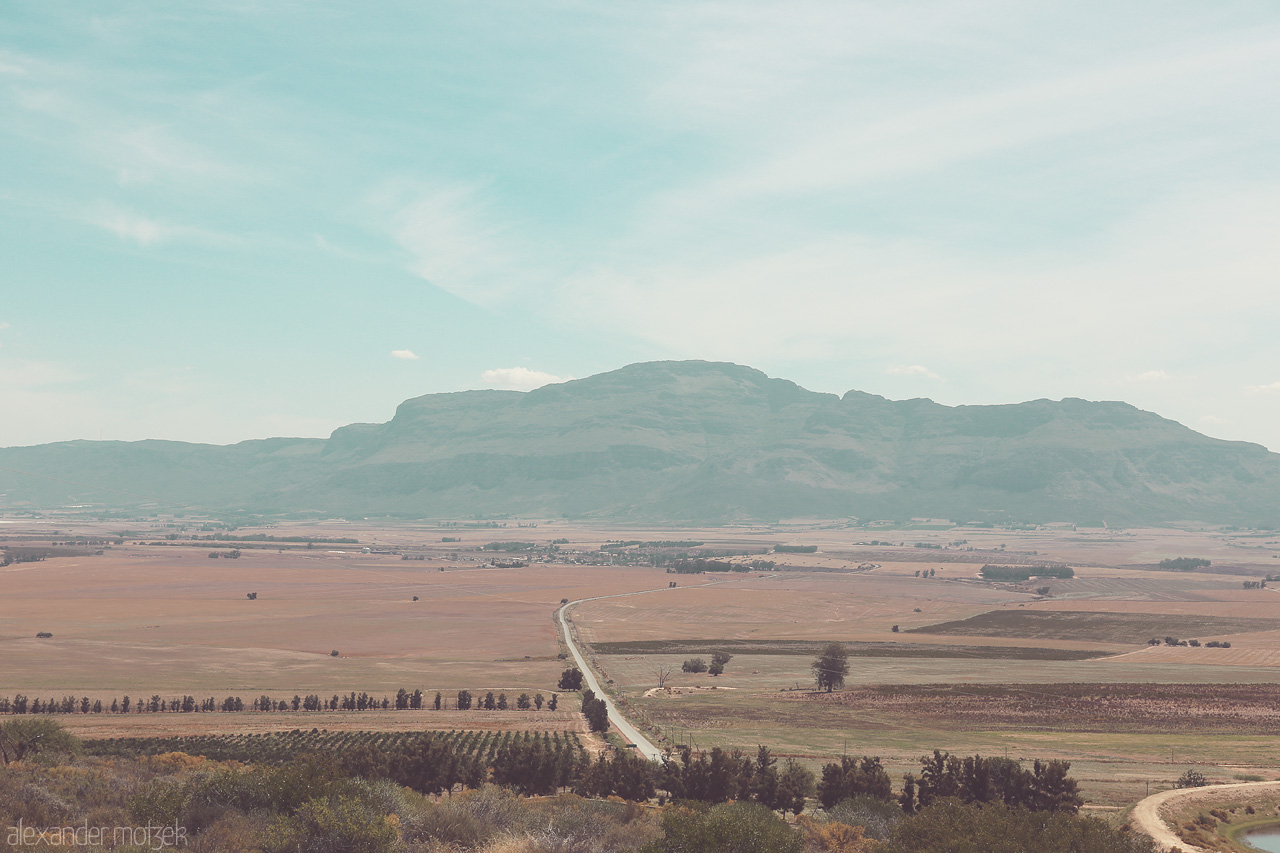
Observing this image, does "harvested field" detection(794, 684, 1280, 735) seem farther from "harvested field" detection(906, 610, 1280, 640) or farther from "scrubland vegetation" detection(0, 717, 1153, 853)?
"harvested field" detection(906, 610, 1280, 640)

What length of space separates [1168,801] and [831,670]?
62588mm

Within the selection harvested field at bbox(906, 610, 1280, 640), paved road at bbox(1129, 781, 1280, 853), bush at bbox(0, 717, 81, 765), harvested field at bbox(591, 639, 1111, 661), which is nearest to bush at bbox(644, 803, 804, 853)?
paved road at bbox(1129, 781, 1280, 853)

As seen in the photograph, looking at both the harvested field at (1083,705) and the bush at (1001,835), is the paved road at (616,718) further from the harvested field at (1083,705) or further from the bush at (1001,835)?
the bush at (1001,835)

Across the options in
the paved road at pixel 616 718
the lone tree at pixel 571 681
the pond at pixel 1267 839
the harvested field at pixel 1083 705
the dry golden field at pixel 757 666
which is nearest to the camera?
the pond at pixel 1267 839

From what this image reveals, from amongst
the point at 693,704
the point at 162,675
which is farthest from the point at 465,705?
the point at 162,675

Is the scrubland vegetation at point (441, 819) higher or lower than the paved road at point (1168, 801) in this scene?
higher

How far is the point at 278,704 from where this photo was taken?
91.2 metres

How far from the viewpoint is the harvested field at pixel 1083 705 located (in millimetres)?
80312

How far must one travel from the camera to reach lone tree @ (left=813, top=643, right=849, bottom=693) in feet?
352

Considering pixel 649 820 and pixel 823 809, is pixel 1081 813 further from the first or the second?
pixel 649 820

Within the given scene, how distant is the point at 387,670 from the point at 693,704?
46264 mm

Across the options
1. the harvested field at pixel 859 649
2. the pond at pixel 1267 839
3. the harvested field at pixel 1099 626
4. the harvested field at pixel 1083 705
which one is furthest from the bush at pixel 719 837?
the harvested field at pixel 1099 626

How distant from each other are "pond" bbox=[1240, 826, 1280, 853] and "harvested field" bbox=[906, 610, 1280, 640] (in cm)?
11689

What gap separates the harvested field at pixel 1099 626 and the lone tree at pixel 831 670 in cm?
5523
